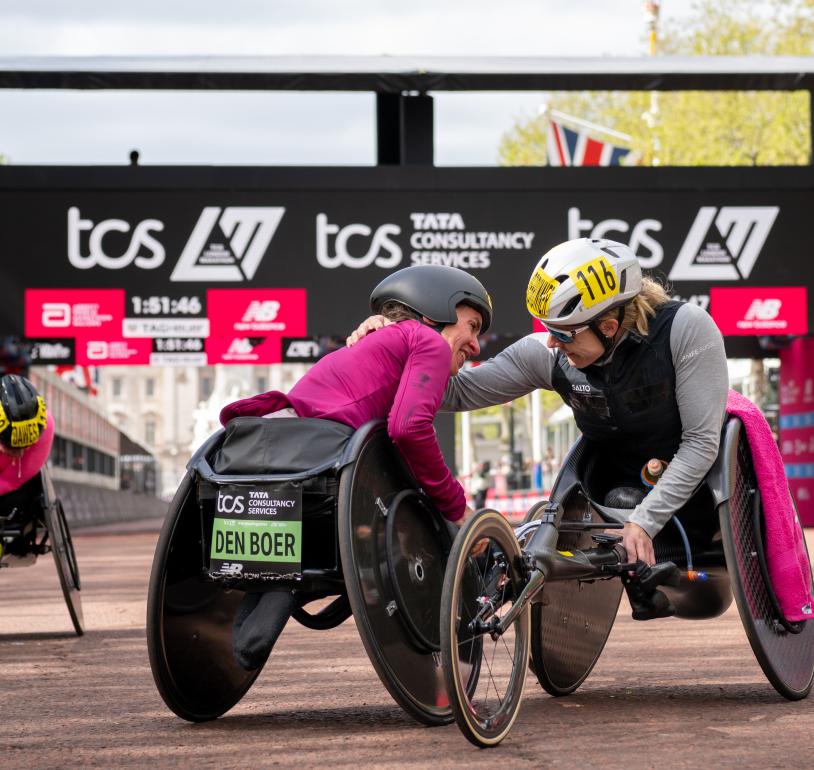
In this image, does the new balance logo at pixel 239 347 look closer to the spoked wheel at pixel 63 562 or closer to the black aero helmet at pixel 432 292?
the spoked wheel at pixel 63 562

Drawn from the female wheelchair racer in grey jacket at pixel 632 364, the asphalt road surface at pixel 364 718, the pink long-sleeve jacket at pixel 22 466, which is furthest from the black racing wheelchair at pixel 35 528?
the female wheelchair racer in grey jacket at pixel 632 364

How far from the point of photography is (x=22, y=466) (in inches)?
369

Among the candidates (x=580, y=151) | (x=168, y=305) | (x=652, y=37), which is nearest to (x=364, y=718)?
(x=168, y=305)

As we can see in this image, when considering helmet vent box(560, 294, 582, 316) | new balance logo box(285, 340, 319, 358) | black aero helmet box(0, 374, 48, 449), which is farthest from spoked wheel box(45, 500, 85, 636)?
new balance logo box(285, 340, 319, 358)

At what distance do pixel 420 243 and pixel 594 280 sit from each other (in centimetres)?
1349

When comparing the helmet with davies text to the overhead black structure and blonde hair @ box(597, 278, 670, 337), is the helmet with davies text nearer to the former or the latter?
blonde hair @ box(597, 278, 670, 337)

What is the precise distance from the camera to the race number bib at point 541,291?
5652 millimetres

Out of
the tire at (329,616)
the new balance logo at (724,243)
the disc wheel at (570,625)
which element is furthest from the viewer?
the new balance logo at (724,243)

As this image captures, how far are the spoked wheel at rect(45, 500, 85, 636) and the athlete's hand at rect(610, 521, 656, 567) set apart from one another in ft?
14.9

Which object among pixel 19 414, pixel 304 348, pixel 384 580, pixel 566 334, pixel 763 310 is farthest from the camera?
pixel 304 348

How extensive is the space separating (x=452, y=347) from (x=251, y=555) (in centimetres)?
115

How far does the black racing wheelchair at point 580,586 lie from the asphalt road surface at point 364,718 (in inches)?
5.7

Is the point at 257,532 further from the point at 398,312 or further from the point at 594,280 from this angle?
the point at 594,280

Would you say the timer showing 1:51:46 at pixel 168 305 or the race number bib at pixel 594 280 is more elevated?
the timer showing 1:51:46 at pixel 168 305
